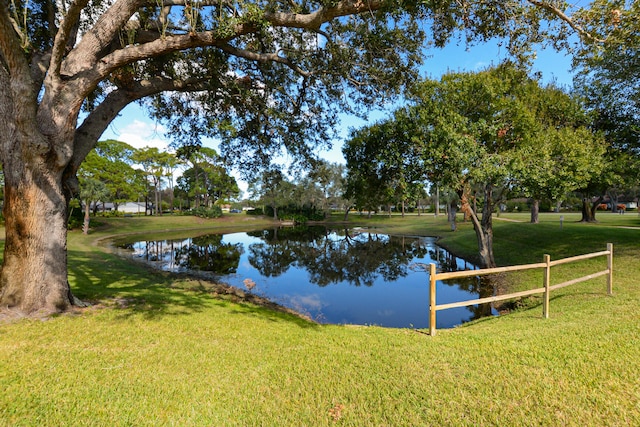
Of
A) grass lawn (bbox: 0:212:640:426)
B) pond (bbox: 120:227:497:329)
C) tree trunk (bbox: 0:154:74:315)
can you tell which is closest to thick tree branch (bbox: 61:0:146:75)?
tree trunk (bbox: 0:154:74:315)

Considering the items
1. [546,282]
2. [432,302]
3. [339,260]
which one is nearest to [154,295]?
[432,302]

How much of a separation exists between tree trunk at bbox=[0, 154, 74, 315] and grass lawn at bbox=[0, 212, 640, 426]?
0.72 meters

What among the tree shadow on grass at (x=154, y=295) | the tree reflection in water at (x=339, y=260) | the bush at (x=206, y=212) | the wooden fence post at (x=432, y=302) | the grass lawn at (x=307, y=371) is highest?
the bush at (x=206, y=212)

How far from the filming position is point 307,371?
423 cm

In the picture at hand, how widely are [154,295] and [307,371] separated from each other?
6.57 metres

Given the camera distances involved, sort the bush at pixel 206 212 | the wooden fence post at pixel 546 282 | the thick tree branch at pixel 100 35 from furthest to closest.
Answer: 1. the bush at pixel 206 212
2. the wooden fence post at pixel 546 282
3. the thick tree branch at pixel 100 35

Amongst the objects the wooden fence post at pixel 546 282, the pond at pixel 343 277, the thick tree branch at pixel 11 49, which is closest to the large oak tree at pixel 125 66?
the thick tree branch at pixel 11 49

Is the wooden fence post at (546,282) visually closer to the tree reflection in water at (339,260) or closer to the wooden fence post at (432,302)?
the wooden fence post at (432,302)

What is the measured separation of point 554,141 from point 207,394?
14.6 meters

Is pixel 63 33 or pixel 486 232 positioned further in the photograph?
pixel 486 232

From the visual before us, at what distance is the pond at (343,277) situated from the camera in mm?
10445

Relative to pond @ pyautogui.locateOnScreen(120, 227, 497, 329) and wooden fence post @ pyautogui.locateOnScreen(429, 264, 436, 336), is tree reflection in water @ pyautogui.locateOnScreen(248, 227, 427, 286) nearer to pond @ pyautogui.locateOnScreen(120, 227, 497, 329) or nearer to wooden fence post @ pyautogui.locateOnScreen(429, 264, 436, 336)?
pond @ pyautogui.locateOnScreen(120, 227, 497, 329)

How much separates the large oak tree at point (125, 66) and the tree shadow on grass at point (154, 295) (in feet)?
4.54

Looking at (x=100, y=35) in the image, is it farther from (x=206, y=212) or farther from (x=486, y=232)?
(x=206, y=212)
